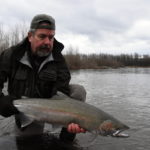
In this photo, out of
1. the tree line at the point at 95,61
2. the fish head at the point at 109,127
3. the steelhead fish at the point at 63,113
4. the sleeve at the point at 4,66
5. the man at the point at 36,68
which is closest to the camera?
the steelhead fish at the point at 63,113

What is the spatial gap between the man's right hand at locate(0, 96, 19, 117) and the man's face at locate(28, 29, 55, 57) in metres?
0.78

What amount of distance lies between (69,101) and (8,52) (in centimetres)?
129

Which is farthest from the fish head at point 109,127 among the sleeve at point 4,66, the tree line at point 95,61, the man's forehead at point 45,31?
the tree line at point 95,61

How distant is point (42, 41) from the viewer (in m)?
4.22

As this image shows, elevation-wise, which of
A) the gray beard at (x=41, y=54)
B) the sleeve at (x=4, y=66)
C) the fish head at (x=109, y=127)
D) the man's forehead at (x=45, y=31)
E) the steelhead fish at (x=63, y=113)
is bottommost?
the fish head at (x=109, y=127)

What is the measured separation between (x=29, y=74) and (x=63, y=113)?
1.09 metres

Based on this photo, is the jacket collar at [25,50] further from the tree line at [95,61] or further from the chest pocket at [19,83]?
the tree line at [95,61]

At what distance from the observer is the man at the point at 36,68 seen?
434 centimetres

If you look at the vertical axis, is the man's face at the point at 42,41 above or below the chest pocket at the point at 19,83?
above

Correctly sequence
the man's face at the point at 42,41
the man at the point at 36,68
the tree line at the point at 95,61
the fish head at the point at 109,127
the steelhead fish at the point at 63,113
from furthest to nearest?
the tree line at the point at 95,61, the man at the point at 36,68, the man's face at the point at 42,41, the fish head at the point at 109,127, the steelhead fish at the point at 63,113

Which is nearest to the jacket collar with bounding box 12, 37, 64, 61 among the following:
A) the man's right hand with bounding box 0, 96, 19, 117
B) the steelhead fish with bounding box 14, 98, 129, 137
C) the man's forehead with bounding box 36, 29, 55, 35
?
the man's forehead with bounding box 36, 29, 55, 35

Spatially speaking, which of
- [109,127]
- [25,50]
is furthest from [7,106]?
[109,127]

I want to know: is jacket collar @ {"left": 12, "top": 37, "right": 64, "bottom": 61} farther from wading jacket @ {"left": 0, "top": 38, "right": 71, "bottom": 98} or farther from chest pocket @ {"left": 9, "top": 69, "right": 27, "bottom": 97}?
chest pocket @ {"left": 9, "top": 69, "right": 27, "bottom": 97}

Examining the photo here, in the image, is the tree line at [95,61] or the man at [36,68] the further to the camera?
the tree line at [95,61]
